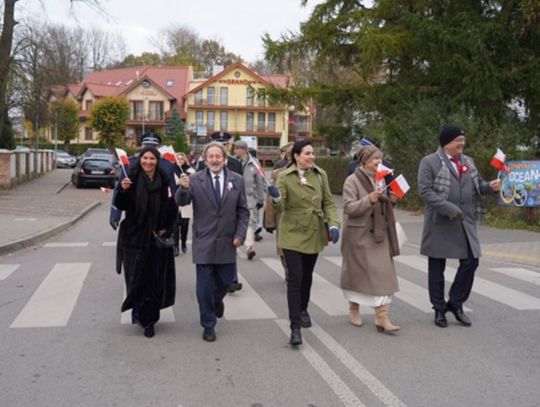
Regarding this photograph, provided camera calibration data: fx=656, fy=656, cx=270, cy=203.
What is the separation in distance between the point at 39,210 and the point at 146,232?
45.3 ft

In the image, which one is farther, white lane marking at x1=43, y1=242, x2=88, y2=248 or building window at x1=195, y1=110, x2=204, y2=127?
building window at x1=195, y1=110, x2=204, y2=127

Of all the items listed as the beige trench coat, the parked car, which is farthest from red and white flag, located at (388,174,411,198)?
the parked car

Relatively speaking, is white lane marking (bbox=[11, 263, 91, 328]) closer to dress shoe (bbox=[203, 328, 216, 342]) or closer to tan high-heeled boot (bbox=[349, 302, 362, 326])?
dress shoe (bbox=[203, 328, 216, 342])

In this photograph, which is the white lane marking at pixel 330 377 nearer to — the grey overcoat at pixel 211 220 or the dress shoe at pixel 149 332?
the grey overcoat at pixel 211 220

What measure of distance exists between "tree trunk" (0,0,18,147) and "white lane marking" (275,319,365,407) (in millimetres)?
22914

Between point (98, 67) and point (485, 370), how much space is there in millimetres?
94834

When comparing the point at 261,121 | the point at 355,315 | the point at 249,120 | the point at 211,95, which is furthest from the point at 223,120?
the point at 355,315

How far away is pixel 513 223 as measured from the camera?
50.2ft

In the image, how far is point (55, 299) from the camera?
7727mm

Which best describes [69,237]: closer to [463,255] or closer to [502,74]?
[463,255]

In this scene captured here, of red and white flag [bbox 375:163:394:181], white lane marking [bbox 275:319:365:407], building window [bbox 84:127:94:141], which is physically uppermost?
building window [bbox 84:127:94:141]

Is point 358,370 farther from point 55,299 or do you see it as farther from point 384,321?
point 55,299

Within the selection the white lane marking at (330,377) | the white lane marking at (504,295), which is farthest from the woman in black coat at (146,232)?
the white lane marking at (504,295)

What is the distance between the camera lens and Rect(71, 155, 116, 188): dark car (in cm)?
2975
